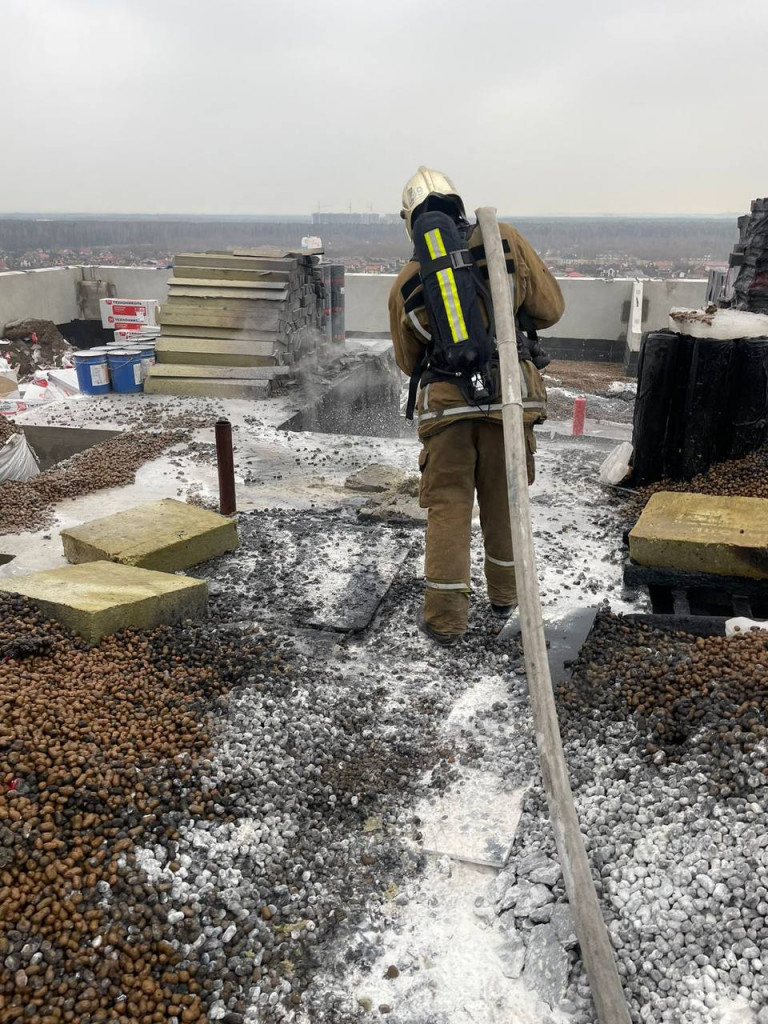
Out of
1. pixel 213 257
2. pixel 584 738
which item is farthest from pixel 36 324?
pixel 584 738

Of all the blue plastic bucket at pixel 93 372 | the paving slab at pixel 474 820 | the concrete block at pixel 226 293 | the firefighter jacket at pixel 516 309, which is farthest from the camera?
the concrete block at pixel 226 293

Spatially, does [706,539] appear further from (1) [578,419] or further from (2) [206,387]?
(2) [206,387]

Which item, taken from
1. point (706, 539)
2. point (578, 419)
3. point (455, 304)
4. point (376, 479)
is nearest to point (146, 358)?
point (376, 479)

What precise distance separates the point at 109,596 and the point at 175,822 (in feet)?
4.80

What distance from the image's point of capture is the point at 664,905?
241 centimetres

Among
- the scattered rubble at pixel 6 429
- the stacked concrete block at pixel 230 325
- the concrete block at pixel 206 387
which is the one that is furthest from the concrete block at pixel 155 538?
the stacked concrete block at pixel 230 325

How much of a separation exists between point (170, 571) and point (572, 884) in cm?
324

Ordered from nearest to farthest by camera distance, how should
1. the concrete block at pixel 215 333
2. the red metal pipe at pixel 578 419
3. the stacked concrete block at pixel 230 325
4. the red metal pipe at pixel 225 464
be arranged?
the red metal pipe at pixel 225 464
the red metal pipe at pixel 578 419
the stacked concrete block at pixel 230 325
the concrete block at pixel 215 333

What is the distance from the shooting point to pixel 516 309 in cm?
399

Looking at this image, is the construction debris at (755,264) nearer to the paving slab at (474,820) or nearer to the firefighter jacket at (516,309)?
the firefighter jacket at (516,309)

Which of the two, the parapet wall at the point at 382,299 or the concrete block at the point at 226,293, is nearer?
the concrete block at the point at 226,293

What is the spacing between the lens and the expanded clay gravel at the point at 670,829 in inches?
87.0

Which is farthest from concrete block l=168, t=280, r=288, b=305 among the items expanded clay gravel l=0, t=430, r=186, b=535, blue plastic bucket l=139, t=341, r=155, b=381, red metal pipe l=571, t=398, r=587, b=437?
red metal pipe l=571, t=398, r=587, b=437

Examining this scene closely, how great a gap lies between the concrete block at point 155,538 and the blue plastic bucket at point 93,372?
5.11 metres
